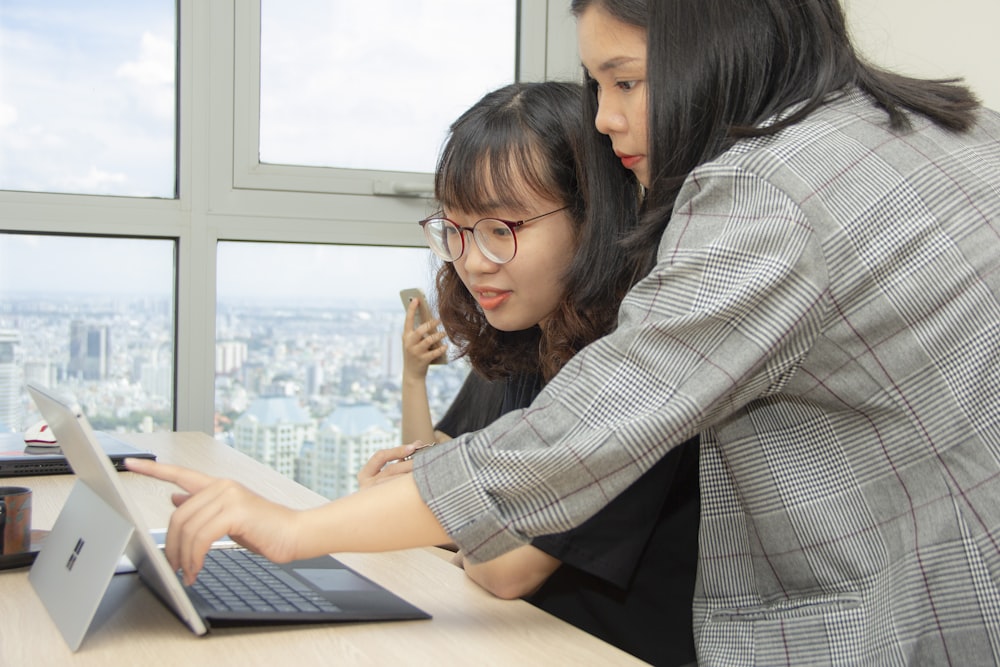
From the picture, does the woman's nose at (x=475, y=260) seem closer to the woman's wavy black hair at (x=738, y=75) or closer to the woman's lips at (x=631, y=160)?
the woman's lips at (x=631, y=160)

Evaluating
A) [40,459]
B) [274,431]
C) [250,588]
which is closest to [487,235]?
[250,588]

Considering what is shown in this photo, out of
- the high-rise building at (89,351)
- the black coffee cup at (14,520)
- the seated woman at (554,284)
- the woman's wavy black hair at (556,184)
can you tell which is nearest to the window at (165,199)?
the high-rise building at (89,351)

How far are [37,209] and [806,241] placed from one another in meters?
1.87

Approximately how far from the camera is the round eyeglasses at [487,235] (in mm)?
1341

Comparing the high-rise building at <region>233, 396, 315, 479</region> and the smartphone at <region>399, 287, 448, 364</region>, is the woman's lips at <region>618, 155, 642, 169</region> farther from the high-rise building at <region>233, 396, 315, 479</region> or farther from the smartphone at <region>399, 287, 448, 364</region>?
the high-rise building at <region>233, 396, 315, 479</region>

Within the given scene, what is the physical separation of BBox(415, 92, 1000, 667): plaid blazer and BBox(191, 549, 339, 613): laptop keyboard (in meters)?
0.17

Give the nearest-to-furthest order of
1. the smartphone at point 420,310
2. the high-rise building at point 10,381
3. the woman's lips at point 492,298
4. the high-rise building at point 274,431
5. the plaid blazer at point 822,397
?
the plaid blazer at point 822,397 < the woman's lips at point 492,298 < the smartphone at point 420,310 < the high-rise building at point 10,381 < the high-rise building at point 274,431

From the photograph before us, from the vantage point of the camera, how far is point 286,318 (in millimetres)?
2484

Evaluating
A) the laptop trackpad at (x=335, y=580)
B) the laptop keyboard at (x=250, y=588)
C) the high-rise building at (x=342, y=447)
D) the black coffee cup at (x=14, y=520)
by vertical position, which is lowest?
the high-rise building at (x=342, y=447)

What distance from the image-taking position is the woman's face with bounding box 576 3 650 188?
1.03 m

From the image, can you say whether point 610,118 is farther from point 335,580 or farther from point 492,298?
point 335,580

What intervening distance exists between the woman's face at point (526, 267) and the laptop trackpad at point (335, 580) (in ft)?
1.58

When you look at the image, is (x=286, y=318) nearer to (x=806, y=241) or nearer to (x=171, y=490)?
(x=171, y=490)

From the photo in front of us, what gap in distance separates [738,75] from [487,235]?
49 centimetres
